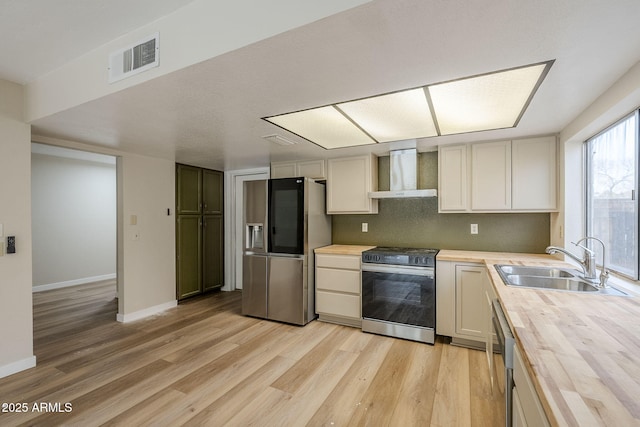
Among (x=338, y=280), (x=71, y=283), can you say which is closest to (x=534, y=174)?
(x=338, y=280)

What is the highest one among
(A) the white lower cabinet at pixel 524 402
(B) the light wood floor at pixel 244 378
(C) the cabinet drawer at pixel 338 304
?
(A) the white lower cabinet at pixel 524 402

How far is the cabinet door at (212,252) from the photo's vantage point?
4723 millimetres

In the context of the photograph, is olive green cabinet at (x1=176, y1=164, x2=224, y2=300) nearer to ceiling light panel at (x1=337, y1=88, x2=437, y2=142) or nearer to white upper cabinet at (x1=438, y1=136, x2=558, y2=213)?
ceiling light panel at (x1=337, y1=88, x2=437, y2=142)

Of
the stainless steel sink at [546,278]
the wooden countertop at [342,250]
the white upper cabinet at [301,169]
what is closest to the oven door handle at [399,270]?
the wooden countertop at [342,250]

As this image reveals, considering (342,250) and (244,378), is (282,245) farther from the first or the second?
(244,378)

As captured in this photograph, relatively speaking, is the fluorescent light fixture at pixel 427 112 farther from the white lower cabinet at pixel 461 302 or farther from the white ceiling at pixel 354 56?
the white lower cabinet at pixel 461 302

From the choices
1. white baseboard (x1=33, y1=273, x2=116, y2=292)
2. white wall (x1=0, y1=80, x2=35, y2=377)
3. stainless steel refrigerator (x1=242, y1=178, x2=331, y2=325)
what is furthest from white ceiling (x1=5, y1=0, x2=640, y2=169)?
white baseboard (x1=33, y1=273, x2=116, y2=292)

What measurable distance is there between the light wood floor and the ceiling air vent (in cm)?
212

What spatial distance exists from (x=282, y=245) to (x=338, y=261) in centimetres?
72

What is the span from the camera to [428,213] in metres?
3.52

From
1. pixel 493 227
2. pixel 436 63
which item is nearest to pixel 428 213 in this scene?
pixel 493 227

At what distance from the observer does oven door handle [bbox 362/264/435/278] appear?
2.90 metres

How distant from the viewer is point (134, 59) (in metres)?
1.66

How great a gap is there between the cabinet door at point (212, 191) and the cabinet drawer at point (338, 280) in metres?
2.33
